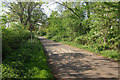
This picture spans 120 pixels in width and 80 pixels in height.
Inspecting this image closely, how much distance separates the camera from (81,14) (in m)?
16.2

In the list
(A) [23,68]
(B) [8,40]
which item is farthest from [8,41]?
(A) [23,68]

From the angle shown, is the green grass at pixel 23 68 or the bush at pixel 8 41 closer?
the green grass at pixel 23 68

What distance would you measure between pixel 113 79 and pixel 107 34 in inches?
251

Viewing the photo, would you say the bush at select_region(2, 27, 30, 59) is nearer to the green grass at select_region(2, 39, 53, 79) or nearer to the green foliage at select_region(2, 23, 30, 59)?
the green foliage at select_region(2, 23, 30, 59)

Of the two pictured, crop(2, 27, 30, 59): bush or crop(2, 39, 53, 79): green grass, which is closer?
crop(2, 39, 53, 79): green grass

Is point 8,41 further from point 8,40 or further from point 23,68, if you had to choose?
point 23,68

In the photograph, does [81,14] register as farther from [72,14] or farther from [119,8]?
[119,8]

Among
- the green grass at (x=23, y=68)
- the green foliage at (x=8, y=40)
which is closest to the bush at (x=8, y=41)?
the green foliage at (x=8, y=40)

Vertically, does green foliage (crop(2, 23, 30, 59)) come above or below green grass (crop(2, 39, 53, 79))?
above

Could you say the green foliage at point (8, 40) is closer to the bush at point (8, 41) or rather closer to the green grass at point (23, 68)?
the bush at point (8, 41)

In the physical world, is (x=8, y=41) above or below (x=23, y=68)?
above

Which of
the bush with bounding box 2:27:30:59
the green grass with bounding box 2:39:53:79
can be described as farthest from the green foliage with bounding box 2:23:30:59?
the green grass with bounding box 2:39:53:79

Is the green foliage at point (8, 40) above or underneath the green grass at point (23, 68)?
above

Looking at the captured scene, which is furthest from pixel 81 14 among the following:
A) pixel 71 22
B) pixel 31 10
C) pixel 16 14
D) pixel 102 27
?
pixel 16 14
